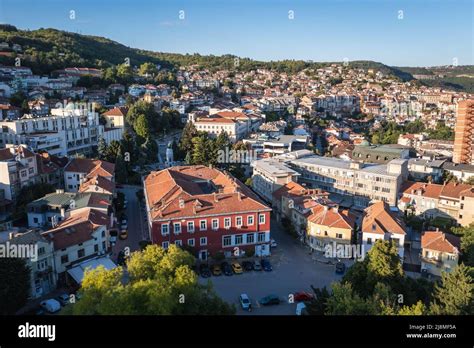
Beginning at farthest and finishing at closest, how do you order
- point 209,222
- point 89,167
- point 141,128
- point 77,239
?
point 141,128, point 89,167, point 209,222, point 77,239

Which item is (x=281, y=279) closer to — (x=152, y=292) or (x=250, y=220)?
(x=250, y=220)

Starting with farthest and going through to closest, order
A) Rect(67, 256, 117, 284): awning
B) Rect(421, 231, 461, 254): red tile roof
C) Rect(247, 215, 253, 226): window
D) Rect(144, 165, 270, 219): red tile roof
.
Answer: Rect(247, 215, 253, 226): window, Rect(421, 231, 461, 254): red tile roof, Rect(144, 165, 270, 219): red tile roof, Rect(67, 256, 117, 284): awning

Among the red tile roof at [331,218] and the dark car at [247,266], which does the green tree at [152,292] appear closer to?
the dark car at [247,266]

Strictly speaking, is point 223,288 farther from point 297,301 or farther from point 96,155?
point 96,155

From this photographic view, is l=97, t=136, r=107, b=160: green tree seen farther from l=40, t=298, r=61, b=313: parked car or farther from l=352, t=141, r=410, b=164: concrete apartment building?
l=352, t=141, r=410, b=164: concrete apartment building

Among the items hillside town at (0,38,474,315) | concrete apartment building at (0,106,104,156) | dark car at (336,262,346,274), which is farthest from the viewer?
concrete apartment building at (0,106,104,156)

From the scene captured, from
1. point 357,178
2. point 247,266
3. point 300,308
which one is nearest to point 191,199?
point 247,266

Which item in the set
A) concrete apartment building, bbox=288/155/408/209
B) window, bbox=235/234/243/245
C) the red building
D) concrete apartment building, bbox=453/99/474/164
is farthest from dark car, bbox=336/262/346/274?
concrete apartment building, bbox=453/99/474/164

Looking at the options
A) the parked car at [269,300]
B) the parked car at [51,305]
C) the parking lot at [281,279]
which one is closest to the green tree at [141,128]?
the parking lot at [281,279]
